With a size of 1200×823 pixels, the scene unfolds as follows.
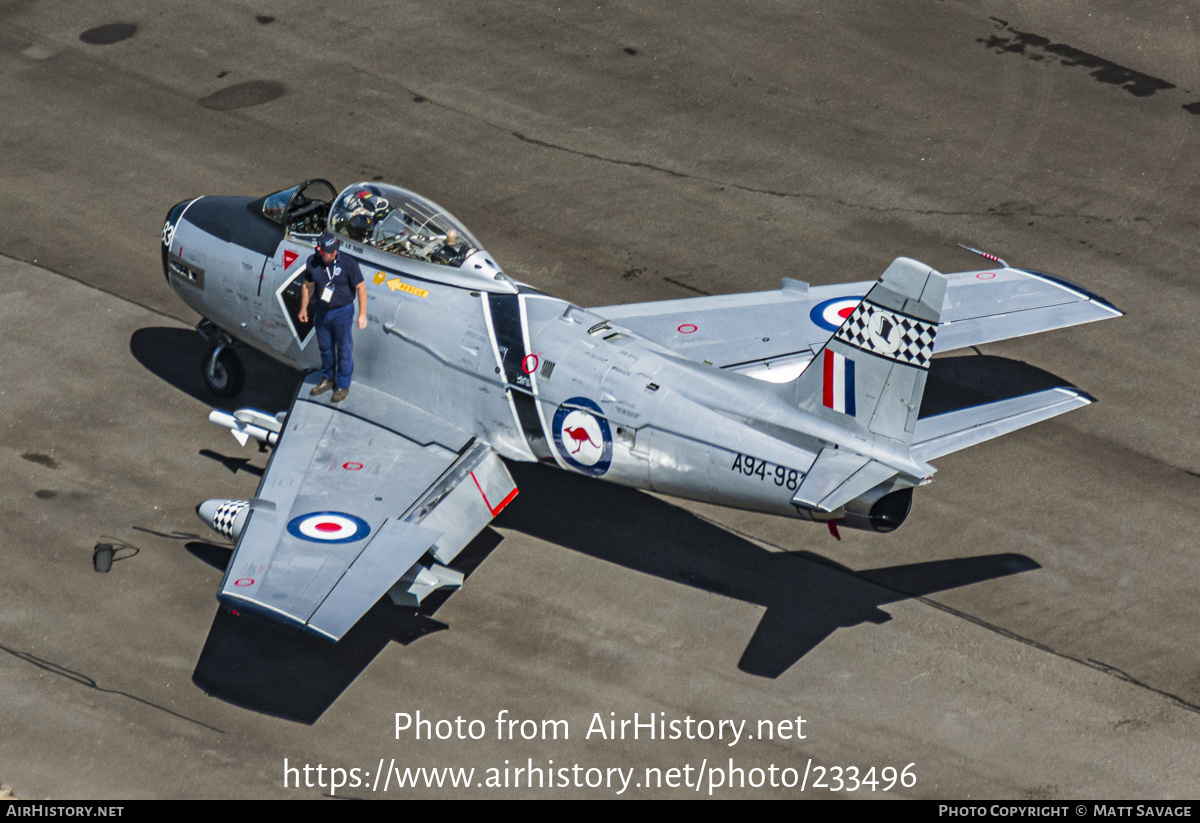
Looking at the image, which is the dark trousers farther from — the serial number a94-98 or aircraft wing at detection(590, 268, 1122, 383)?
the serial number a94-98

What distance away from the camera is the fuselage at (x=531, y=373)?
14719 millimetres

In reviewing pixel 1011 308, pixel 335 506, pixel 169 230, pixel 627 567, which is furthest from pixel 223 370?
pixel 1011 308

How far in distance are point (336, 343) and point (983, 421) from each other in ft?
25.4

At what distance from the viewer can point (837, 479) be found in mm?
13750

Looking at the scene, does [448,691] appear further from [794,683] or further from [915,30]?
[915,30]

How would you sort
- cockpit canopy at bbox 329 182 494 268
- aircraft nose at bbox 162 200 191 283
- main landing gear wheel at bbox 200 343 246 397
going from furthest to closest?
main landing gear wheel at bbox 200 343 246 397
aircraft nose at bbox 162 200 191 283
cockpit canopy at bbox 329 182 494 268

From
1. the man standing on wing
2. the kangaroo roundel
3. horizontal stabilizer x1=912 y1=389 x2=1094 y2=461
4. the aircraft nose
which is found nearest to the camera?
horizontal stabilizer x1=912 y1=389 x2=1094 y2=461

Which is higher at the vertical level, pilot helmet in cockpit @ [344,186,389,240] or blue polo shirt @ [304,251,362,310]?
pilot helmet in cockpit @ [344,186,389,240]

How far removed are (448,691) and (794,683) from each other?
3.85 meters

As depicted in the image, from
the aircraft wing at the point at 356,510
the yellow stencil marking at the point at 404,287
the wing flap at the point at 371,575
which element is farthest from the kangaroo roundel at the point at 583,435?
the yellow stencil marking at the point at 404,287

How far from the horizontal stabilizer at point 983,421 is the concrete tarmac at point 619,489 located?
8.01 feet

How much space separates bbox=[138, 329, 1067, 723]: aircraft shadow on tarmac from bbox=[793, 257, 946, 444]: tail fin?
2.49 meters

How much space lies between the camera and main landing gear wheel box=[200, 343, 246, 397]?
1825 cm

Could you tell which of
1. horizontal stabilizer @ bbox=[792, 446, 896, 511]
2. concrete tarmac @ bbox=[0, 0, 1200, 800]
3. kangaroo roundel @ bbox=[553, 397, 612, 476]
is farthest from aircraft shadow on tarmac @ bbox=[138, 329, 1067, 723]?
horizontal stabilizer @ bbox=[792, 446, 896, 511]
